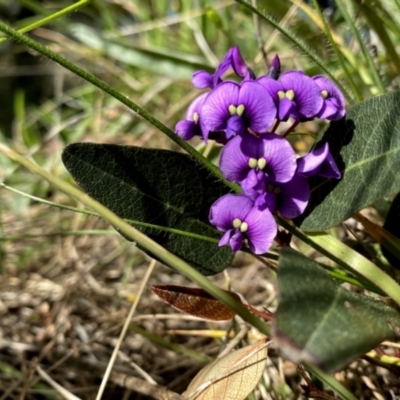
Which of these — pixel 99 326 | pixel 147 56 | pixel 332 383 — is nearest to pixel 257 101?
pixel 332 383

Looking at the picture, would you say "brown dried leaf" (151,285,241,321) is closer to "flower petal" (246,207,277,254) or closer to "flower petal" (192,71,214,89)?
"flower petal" (246,207,277,254)

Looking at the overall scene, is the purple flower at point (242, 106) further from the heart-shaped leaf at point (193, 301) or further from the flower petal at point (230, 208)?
the heart-shaped leaf at point (193, 301)

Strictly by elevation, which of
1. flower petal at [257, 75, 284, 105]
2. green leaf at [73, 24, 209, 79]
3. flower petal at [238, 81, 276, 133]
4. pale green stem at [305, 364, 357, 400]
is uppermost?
flower petal at [257, 75, 284, 105]

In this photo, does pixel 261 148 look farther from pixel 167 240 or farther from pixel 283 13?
pixel 283 13

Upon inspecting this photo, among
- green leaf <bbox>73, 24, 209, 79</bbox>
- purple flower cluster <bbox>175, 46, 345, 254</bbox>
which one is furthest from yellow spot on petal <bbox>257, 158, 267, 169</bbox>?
green leaf <bbox>73, 24, 209, 79</bbox>

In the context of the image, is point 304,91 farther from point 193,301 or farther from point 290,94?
point 193,301

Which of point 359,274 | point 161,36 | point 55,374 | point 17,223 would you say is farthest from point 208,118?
point 161,36

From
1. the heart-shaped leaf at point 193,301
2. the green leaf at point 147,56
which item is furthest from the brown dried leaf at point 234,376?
the green leaf at point 147,56
